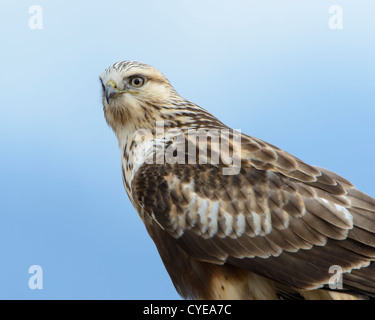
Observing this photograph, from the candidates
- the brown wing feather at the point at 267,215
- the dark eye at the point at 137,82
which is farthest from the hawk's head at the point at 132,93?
the brown wing feather at the point at 267,215

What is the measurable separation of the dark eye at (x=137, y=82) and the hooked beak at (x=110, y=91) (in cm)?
22

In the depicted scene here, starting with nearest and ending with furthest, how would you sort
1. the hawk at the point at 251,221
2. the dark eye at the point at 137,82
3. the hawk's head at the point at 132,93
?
1. the hawk at the point at 251,221
2. the hawk's head at the point at 132,93
3. the dark eye at the point at 137,82

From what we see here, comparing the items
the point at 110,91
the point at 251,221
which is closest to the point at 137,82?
the point at 110,91

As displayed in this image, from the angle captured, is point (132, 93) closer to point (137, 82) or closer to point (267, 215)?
point (137, 82)

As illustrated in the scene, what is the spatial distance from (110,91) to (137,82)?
1.12 feet

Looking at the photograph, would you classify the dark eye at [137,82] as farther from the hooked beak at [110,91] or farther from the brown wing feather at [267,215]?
the brown wing feather at [267,215]

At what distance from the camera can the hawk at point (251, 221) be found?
5.14 metres

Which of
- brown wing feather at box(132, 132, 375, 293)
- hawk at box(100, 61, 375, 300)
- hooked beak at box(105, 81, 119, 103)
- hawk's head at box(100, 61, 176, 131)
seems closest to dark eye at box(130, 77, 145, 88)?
hawk's head at box(100, 61, 176, 131)
